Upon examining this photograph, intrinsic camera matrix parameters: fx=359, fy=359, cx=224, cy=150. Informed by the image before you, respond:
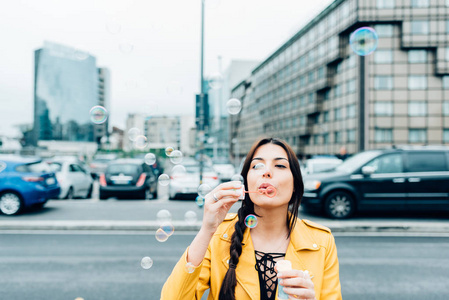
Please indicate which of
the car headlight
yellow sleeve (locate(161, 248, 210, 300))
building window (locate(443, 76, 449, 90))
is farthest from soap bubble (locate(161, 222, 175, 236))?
building window (locate(443, 76, 449, 90))

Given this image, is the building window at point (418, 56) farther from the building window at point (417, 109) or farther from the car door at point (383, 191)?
the car door at point (383, 191)

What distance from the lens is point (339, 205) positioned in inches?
337

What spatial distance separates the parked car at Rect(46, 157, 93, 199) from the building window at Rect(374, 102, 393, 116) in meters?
29.9

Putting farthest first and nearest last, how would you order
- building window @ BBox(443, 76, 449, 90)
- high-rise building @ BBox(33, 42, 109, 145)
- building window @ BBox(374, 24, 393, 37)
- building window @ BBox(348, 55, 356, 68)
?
high-rise building @ BBox(33, 42, 109, 145) → building window @ BBox(348, 55, 356, 68) → building window @ BBox(374, 24, 393, 37) → building window @ BBox(443, 76, 449, 90)

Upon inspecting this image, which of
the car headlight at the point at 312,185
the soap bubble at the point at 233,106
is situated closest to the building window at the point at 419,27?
the car headlight at the point at 312,185

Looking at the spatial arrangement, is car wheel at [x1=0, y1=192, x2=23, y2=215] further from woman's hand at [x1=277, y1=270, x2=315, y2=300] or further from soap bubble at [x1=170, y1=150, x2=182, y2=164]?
woman's hand at [x1=277, y1=270, x2=315, y2=300]

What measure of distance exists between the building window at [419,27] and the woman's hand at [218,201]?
128ft

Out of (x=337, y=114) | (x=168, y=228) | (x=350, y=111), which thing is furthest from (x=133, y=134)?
(x=337, y=114)

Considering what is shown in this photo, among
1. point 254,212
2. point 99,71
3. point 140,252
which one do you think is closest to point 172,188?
point 140,252

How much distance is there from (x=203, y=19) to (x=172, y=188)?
18.8 ft

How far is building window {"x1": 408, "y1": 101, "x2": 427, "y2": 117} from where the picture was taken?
3519 centimetres

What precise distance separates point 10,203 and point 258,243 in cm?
910

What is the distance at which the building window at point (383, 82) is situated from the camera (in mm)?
35250

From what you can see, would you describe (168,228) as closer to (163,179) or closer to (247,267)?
(163,179)
